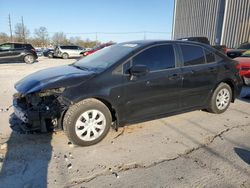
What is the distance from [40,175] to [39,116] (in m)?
0.91

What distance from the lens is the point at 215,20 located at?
26.0 metres

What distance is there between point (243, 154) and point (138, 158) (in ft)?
5.10

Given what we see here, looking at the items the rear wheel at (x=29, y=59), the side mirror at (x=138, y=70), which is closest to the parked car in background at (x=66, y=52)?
the rear wheel at (x=29, y=59)

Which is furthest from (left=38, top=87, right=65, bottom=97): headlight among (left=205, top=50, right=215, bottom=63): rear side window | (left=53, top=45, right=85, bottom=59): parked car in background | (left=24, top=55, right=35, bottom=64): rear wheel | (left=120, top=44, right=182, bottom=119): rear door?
(left=53, top=45, right=85, bottom=59): parked car in background

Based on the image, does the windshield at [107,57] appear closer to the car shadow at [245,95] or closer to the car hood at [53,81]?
the car hood at [53,81]

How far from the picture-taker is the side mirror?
4.00 meters

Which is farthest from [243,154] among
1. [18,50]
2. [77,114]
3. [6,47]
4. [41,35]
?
[41,35]

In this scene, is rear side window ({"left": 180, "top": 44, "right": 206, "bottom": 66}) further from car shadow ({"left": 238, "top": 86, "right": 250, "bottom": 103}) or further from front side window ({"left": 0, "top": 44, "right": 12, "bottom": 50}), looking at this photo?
front side window ({"left": 0, "top": 44, "right": 12, "bottom": 50})

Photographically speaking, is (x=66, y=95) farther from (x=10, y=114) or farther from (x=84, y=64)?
(x=10, y=114)

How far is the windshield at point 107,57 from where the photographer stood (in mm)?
4230

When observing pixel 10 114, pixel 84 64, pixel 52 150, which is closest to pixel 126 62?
pixel 84 64

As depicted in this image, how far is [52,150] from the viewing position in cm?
371

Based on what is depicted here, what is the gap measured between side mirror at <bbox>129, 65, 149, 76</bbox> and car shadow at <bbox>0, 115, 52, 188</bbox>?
1.75m

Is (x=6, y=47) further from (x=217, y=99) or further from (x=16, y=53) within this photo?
(x=217, y=99)
